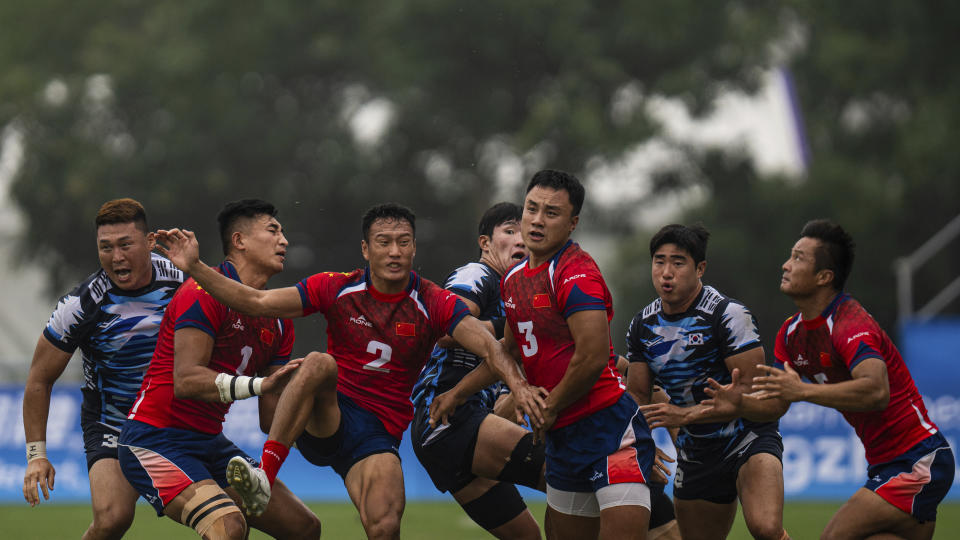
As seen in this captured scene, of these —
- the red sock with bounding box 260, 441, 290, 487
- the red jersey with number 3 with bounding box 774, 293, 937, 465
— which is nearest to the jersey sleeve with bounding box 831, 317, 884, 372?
the red jersey with number 3 with bounding box 774, 293, 937, 465

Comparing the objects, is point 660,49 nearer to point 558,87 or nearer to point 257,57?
point 558,87

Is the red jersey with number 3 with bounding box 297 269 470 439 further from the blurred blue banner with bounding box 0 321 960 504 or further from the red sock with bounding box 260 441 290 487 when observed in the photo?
the blurred blue banner with bounding box 0 321 960 504

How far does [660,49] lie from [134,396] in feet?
77.2

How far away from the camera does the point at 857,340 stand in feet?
23.0

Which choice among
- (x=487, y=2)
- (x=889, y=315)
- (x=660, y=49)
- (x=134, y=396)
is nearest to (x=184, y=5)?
(x=487, y=2)

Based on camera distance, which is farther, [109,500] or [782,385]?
[109,500]

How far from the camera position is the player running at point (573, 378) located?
675 centimetres

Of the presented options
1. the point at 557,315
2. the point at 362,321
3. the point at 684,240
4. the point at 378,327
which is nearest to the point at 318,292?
the point at 362,321

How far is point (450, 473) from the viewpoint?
836 centimetres

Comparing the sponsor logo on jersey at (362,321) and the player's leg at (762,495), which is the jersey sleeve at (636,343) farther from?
the sponsor logo on jersey at (362,321)

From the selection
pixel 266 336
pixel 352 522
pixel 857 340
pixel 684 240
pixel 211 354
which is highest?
pixel 684 240

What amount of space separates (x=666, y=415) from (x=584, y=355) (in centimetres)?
95

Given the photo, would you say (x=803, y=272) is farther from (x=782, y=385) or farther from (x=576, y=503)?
(x=576, y=503)

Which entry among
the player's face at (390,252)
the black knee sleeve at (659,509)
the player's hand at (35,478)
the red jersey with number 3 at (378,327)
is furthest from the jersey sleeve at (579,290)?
the player's hand at (35,478)
